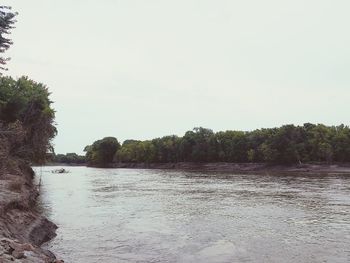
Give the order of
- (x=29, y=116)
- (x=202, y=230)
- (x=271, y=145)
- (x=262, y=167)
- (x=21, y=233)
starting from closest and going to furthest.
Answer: (x=21, y=233)
(x=202, y=230)
(x=29, y=116)
(x=271, y=145)
(x=262, y=167)

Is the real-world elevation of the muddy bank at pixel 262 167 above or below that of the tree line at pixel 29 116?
below

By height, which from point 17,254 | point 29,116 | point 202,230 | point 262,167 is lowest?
point 202,230

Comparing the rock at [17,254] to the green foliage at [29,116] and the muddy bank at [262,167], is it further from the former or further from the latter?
the muddy bank at [262,167]

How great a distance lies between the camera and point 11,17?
104ft

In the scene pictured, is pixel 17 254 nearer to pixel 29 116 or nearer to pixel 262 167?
pixel 29 116

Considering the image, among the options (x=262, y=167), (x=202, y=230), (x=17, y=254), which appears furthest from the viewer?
(x=262, y=167)

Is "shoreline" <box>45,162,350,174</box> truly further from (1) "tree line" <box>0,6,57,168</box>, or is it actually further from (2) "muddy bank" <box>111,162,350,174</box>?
(1) "tree line" <box>0,6,57,168</box>

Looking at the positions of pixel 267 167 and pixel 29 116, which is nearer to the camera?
pixel 29 116

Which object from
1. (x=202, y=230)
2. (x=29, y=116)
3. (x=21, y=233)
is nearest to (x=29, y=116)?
(x=29, y=116)

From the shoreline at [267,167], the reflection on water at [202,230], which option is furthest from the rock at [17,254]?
the shoreline at [267,167]

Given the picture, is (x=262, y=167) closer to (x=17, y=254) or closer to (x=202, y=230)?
(x=202, y=230)

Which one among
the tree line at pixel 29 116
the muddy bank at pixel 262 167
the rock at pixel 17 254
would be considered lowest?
the rock at pixel 17 254

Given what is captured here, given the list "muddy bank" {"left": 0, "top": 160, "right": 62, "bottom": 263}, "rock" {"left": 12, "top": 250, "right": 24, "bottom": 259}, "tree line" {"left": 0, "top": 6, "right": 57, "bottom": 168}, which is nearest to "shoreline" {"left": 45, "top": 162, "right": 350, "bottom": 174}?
"tree line" {"left": 0, "top": 6, "right": 57, "bottom": 168}

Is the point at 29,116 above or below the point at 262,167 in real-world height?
above
